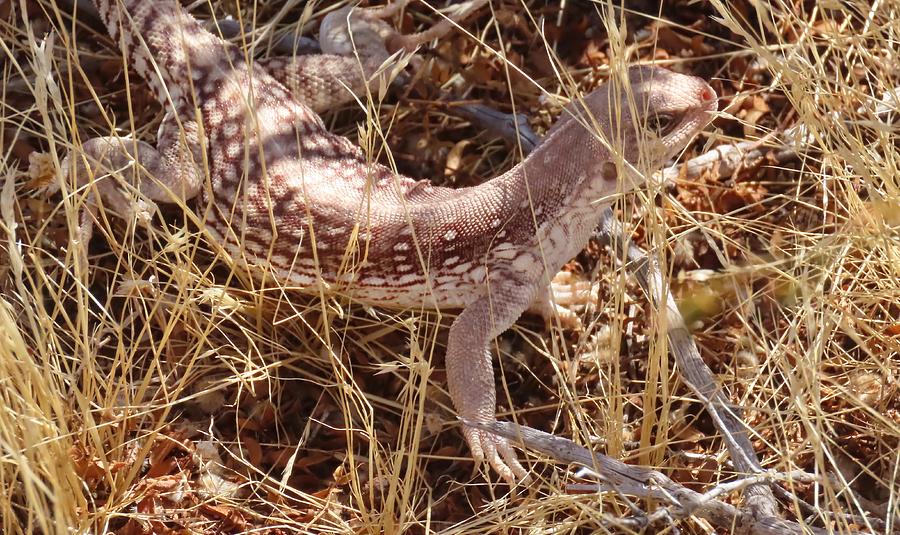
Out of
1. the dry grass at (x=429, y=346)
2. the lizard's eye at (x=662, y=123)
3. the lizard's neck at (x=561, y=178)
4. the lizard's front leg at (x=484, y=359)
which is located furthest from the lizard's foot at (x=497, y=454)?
the lizard's eye at (x=662, y=123)

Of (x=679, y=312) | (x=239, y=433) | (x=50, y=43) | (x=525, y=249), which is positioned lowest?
(x=239, y=433)

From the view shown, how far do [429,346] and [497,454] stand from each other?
0.61m

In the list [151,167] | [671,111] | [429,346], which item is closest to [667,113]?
[671,111]

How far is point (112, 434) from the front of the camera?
319 centimetres

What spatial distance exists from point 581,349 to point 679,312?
1.46 ft

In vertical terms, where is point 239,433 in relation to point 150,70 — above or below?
below

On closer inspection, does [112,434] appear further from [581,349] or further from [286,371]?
[581,349]

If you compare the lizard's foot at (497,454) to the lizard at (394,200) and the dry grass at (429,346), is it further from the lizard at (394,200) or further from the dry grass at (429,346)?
the dry grass at (429,346)

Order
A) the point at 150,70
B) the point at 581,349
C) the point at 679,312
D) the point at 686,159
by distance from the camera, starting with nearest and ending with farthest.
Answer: the point at 679,312
the point at 581,349
the point at 150,70
the point at 686,159

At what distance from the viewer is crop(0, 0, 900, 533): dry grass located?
2824 mm

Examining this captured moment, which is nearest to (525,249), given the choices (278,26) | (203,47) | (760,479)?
(760,479)

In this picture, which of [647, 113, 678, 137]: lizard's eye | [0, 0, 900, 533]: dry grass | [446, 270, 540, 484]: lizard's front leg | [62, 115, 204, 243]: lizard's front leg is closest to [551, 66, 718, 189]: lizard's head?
[647, 113, 678, 137]: lizard's eye

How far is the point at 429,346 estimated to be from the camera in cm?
379

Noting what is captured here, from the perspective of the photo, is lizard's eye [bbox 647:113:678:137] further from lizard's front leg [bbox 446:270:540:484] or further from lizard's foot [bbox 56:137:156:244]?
lizard's foot [bbox 56:137:156:244]
